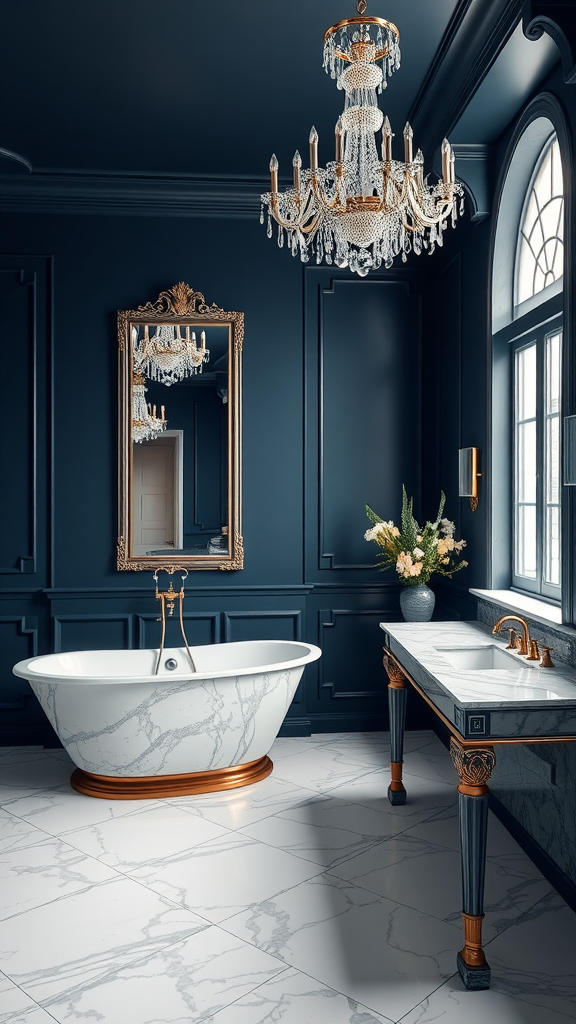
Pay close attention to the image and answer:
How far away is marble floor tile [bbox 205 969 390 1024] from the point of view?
195cm

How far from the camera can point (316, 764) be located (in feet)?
12.8

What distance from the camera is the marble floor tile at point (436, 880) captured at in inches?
97.3

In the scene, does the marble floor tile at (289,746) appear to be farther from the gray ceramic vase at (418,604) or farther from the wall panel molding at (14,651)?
the wall panel molding at (14,651)

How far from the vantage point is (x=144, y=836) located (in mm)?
3047

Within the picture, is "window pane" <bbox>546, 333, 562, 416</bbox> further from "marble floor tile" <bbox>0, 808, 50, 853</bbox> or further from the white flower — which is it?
"marble floor tile" <bbox>0, 808, 50, 853</bbox>

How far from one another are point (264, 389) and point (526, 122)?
1914 millimetres

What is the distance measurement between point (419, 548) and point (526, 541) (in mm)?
695

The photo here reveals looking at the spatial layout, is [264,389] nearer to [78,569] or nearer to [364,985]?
[78,569]

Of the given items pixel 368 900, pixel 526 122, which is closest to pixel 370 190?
pixel 526 122

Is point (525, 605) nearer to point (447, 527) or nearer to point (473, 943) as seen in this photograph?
point (447, 527)

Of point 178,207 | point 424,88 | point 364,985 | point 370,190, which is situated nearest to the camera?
point 364,985

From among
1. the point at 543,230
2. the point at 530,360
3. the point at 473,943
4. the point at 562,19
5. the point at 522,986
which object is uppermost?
the point at 562,19

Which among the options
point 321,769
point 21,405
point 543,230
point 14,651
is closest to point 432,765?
point 321,769

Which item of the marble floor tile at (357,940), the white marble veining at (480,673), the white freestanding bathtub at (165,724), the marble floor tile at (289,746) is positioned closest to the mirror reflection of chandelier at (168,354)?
the white freestanding bathtub at (165,724)
